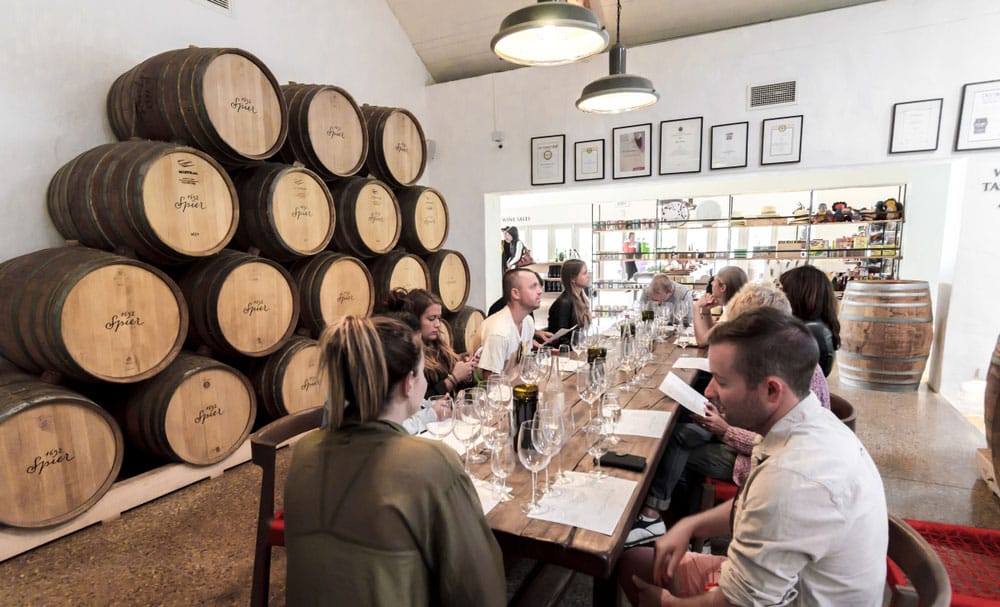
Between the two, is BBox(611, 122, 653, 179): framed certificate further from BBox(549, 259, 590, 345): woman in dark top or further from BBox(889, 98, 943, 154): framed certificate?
BBox(889, 98, 943, 154): framed certificate

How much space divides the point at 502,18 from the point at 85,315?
501 centimetres

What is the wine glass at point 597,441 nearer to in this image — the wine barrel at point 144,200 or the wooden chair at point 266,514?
the wooden chair at point 266,514

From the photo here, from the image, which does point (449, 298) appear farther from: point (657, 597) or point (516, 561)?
point (657, 597)

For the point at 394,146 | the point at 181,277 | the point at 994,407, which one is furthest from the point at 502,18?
the point at 994,407

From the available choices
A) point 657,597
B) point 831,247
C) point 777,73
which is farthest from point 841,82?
point 657,597

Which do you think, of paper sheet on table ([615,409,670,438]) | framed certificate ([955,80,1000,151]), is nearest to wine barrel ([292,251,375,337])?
paper sheet on table ([615,409,670,438])

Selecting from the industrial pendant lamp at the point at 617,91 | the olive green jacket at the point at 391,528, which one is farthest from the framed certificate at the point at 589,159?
the olive green jacket at the point at 391,528

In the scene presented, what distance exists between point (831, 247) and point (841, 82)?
232 centimetres

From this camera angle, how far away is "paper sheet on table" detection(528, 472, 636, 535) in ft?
4.19

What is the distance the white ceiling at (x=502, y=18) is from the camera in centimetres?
501

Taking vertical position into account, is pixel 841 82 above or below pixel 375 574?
above

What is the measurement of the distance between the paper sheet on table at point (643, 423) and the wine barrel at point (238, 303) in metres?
2.40

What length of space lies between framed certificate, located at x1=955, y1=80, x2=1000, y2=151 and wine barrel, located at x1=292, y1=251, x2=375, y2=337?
5230mm

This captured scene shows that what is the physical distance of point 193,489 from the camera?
3.04 m
